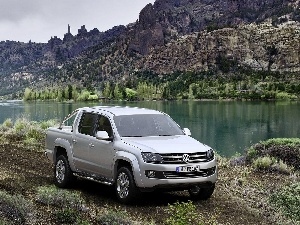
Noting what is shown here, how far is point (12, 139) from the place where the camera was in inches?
823

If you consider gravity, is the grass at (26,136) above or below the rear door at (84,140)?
below

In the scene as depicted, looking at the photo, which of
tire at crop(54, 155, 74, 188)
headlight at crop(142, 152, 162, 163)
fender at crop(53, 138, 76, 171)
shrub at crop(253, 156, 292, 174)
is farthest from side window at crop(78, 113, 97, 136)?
shrub at crop(253, 156, 292, 174)

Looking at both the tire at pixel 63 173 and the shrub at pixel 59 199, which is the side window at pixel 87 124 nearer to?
the tire at pixel 63 173

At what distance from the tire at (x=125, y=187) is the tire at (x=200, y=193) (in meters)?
1.54

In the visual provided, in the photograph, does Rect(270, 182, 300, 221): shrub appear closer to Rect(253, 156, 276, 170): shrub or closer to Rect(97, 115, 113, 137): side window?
Rect(97, 115, 113, 137): side window

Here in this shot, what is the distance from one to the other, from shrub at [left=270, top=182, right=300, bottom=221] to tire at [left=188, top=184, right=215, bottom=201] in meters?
1.58

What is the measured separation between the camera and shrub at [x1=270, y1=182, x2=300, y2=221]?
9.67m

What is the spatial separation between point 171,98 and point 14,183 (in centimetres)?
17547

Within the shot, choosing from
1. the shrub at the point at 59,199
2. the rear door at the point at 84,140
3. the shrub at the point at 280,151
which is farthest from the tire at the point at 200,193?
the shrub at the point at 280,151

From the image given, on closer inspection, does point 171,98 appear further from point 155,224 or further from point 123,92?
point 155,224

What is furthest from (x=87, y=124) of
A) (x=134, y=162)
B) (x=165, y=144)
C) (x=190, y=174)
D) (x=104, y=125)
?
(x=190, y=174)

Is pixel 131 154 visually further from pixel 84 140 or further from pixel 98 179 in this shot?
pixel 84 140

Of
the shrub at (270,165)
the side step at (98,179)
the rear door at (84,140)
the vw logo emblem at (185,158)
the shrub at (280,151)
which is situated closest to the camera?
the vw logo emblem at (185,158)

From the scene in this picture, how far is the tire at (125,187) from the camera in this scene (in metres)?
8.98
